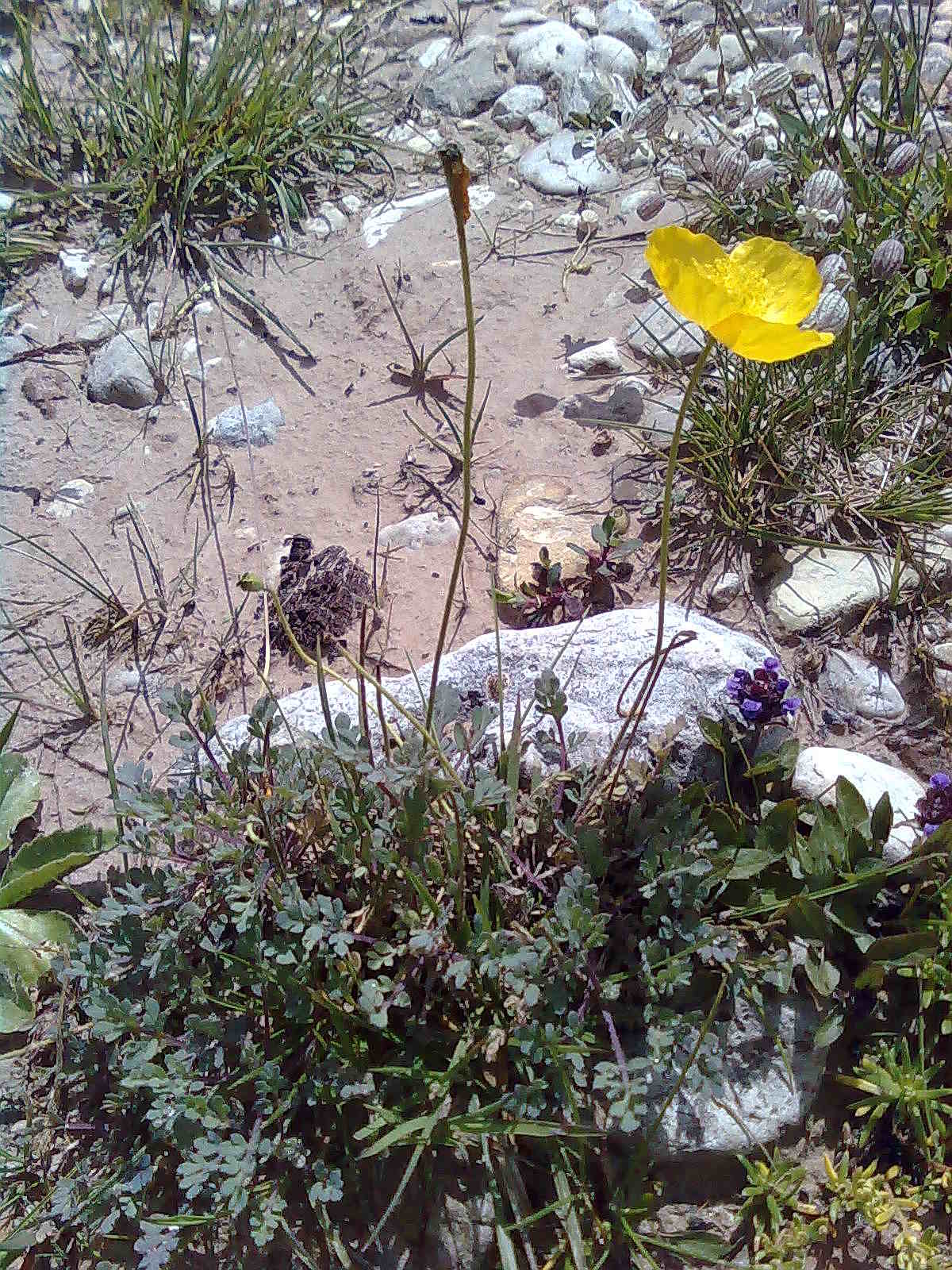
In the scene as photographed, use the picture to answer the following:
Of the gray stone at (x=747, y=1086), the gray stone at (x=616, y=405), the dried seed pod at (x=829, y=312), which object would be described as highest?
the dried seed pod at (x=829, y=312)

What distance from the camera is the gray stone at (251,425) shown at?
2.75 meters

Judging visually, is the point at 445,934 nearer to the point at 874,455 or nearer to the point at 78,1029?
the point at 78,1029

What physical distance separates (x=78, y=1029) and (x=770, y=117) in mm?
3139

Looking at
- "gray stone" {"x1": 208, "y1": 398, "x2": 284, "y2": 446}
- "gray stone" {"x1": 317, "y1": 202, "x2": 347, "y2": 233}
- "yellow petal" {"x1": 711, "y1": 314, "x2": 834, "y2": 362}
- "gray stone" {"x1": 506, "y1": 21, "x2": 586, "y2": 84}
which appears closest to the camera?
"yellow petal" {"x1": 711, "y1": 314, "x2": 834, "y2": 362}

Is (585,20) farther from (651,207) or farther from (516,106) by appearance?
(651,207)

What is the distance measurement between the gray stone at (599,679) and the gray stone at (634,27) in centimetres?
248

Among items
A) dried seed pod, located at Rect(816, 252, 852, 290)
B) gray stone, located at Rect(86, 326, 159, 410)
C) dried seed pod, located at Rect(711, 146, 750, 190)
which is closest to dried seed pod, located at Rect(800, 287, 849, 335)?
dried seed pod, located at Rect(816, 252, 852, 290)

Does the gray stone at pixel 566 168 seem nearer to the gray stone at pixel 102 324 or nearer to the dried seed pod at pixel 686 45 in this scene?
the dried seed pod at pixel 686 45

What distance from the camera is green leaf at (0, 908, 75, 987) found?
1927 mm

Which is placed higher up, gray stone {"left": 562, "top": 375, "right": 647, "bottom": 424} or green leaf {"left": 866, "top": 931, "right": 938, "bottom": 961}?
gray stone {"left": 562, "top": 375, "right": 647, "bottom": 424}

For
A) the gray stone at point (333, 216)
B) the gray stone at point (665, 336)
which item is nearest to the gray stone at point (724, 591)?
the gray stone at point (665, 336)

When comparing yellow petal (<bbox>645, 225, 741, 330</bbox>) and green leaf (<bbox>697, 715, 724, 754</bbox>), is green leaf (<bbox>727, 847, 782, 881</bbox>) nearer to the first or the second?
green leaf (<bbox>697, 715, 724, 754</bbox>)

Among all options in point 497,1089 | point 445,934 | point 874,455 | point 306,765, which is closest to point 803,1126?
point 497,1089

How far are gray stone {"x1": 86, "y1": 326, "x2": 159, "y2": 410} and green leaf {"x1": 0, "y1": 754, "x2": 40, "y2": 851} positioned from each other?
1148mm
